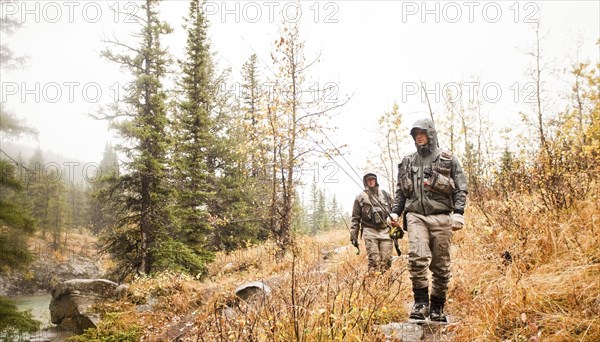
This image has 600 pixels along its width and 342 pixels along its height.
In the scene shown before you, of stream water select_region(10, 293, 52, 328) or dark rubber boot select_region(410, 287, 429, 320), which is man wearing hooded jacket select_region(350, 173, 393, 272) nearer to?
dark rubber boot select_region(410, 287, 429, 320)

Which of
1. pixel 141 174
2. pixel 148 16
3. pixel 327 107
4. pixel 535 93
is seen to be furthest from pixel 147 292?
pixel 535 93

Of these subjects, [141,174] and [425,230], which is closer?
[425,230]

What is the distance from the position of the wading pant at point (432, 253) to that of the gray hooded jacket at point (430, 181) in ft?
0.56

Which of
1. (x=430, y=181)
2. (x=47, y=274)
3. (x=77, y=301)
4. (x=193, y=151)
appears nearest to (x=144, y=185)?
(x=193, y=151)

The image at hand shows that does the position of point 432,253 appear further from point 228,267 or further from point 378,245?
point 228,267

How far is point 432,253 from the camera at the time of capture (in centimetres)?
434

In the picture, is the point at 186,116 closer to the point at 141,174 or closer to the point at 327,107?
the point at 141,174

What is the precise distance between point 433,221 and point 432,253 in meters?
0.40

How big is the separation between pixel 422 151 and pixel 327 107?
6813mm

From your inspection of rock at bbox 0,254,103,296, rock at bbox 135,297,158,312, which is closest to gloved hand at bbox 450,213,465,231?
rock at bbox 135,297,158,312

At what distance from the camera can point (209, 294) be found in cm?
961

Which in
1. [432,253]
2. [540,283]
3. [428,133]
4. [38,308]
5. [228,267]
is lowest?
[38,308]

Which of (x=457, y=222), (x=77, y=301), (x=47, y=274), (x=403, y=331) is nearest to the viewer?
(x=403, y=331)

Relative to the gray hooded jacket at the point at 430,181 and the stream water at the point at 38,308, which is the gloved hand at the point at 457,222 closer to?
the gray hooded jacket at the point at 430,181
